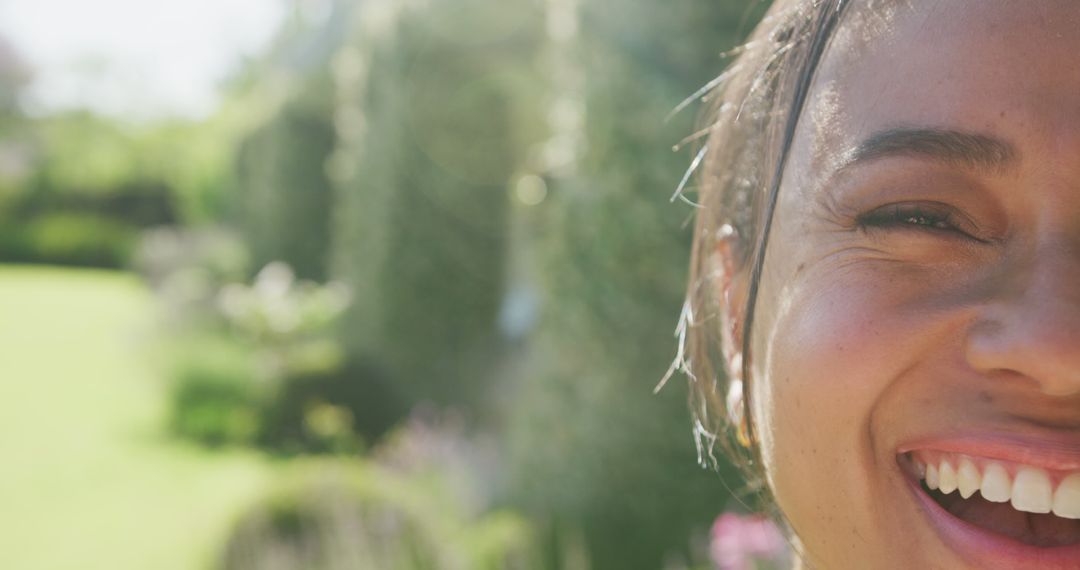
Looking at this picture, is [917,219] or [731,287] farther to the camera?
[731,287]

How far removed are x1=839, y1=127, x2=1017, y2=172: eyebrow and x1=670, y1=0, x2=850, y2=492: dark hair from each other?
0.16 m

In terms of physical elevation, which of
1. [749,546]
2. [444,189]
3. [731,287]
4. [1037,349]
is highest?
[444,189]

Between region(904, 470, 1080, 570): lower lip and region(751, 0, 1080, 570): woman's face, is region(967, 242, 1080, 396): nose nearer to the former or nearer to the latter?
region(751, 0, 1080, 570): woman's face

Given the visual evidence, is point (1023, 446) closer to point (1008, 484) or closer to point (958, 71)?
point (1008, 484)

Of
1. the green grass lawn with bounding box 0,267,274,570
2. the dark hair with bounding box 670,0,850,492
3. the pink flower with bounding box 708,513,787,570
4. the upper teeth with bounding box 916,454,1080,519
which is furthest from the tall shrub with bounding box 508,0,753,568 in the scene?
the upper teeth with bounding box 916,454,1080,519

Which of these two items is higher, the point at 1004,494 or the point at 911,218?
the point at 911,218

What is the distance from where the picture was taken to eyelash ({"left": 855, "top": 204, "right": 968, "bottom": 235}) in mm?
1136

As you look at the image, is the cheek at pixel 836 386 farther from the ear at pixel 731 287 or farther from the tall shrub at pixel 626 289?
the tall shrub at pixel 626 289

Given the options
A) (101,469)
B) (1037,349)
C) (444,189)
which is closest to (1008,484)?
(1037,349)

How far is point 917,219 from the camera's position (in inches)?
45.8

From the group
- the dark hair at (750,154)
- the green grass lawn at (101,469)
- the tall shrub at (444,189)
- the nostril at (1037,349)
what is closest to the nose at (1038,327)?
the nostril at (1037,349)

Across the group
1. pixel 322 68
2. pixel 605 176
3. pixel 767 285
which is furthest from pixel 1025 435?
pixel 322 68

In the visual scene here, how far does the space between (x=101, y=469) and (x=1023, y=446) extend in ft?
36.1

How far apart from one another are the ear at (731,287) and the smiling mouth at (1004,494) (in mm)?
384
